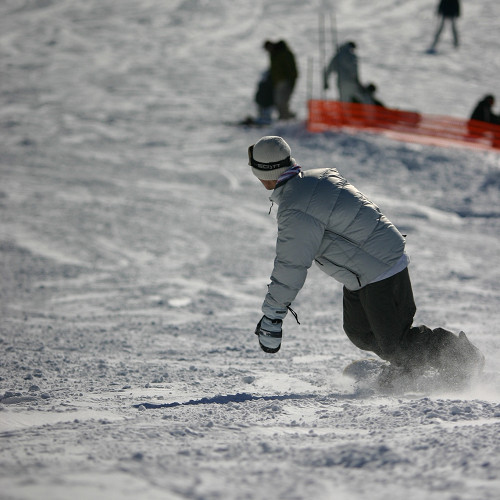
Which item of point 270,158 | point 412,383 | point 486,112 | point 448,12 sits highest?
point 448,12

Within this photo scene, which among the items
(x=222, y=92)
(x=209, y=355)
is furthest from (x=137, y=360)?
(x=222, y=92)

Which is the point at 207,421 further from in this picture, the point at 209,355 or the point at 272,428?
the point at 209,355

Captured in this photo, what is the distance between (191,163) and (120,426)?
8380mm

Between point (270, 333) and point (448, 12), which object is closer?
point (270, 333)

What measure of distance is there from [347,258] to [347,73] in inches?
344

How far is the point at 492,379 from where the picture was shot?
151 inches

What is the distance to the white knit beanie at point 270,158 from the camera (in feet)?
10.8

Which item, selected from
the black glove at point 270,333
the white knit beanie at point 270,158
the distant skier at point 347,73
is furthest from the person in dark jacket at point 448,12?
the black glove at point 270,333

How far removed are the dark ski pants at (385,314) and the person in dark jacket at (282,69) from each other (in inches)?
352

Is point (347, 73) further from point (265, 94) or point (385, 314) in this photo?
point (385, 314)

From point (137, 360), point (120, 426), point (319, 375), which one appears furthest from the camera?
point (137, 360)

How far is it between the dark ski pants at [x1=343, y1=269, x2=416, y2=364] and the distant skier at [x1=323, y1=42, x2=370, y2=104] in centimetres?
834

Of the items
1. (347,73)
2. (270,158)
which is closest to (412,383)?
(270,158)

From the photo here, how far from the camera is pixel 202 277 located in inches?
278
